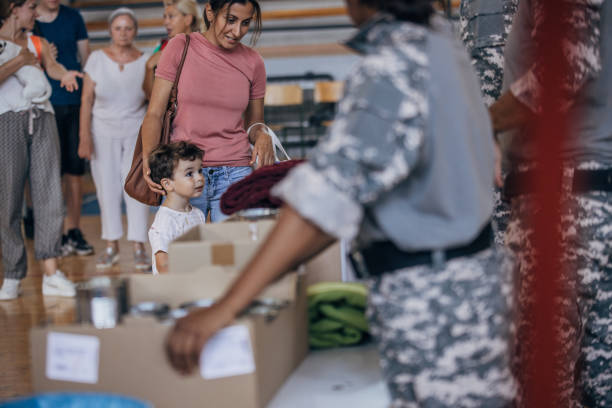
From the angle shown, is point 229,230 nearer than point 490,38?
Yes

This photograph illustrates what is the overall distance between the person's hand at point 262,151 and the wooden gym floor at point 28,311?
810 mm

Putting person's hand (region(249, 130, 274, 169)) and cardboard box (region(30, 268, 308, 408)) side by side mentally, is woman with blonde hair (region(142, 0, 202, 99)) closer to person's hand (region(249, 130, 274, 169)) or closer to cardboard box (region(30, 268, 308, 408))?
person's hand (region(249, 130, 274, 169))

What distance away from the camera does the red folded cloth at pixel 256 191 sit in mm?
1955

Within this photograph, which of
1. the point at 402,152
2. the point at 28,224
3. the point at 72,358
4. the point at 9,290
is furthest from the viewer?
the point at 28,224

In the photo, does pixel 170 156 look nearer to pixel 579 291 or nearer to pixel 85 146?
pixel 579 291

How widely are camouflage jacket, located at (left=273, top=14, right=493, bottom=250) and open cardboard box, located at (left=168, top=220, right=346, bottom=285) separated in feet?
1.19

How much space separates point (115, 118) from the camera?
15.6 feet

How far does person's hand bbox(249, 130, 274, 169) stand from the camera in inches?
102

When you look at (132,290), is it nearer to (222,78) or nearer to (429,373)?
(429,373)

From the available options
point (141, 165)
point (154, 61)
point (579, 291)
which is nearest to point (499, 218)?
point (579, 291)

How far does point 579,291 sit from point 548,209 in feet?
0.76

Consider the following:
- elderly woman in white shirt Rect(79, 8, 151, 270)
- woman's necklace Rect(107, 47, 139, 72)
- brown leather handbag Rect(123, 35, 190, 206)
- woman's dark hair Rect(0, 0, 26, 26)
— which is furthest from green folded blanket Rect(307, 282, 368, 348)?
woman's necklace Rect(107, 47, 139, 72)

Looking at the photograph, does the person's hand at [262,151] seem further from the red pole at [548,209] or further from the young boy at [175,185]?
the red pole at [548,209]

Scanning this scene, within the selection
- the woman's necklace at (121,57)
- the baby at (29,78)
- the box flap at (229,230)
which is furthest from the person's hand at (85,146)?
the box flap at (229,230)
